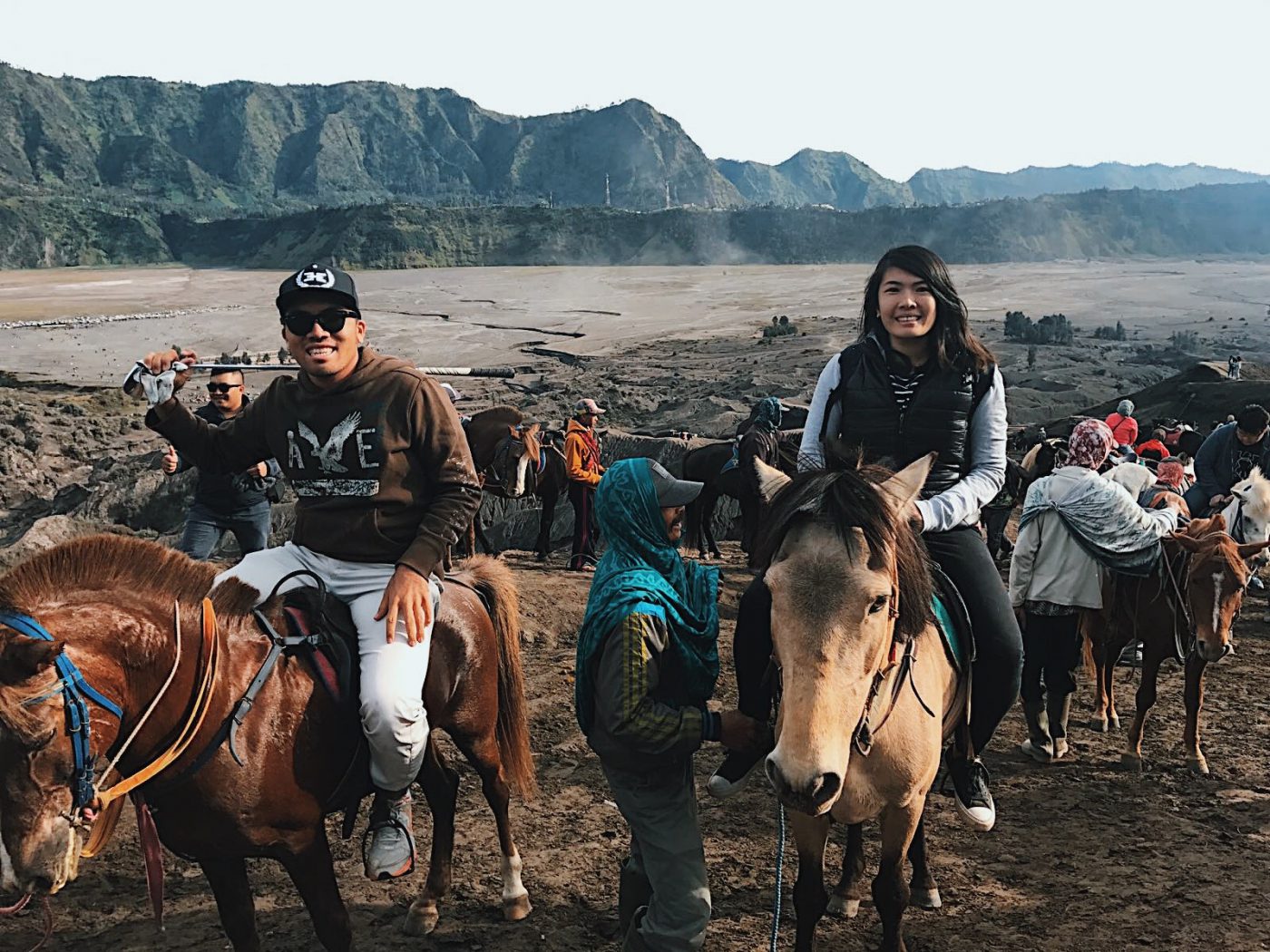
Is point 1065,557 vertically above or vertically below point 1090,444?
below

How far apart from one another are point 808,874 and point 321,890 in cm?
168

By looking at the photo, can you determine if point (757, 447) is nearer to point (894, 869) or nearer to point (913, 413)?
point (913, 413)

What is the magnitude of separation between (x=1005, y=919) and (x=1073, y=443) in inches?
117

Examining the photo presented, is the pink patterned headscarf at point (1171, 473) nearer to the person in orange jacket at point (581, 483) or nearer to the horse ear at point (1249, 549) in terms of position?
the horse ear at point (1249, 549)

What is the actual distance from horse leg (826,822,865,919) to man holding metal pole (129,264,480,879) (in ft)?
6.27

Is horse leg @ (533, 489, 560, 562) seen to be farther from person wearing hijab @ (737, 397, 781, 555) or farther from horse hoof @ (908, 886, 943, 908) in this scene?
horse hoof @ (908, 886, 943, 908)

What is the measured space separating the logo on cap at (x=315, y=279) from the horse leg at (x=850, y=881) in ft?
10.2

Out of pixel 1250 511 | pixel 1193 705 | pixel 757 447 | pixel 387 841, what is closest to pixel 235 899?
pixel 387 841

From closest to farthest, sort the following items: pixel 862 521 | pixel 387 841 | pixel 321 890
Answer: pixel 862 521 < pixel 321 890 < pixel 387 841

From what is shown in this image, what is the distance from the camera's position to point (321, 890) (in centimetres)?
311

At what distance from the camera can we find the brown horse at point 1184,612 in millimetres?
5570

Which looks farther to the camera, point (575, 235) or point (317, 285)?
point (575, 235)

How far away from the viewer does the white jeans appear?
10.4ft

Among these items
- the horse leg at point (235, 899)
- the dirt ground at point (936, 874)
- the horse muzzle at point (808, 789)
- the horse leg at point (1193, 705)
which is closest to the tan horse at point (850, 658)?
the horse muzzle at point (808, 789)
